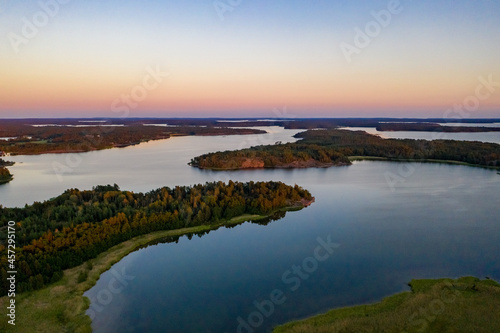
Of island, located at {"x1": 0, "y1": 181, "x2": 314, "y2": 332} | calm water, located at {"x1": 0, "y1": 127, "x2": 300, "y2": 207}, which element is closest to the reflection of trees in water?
island, located at {"x1": 0, "y1": 181, "x2": 314, "y2": 332}

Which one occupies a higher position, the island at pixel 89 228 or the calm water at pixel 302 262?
the island at pixel 89 228

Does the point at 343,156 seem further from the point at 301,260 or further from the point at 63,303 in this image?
the point at 63,303

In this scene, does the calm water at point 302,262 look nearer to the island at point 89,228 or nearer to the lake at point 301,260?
the lake at point 301,260

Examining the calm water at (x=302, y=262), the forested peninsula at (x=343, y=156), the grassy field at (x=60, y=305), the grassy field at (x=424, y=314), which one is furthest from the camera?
the forested peninsula at (x=343, y=156)

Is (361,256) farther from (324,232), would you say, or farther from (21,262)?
(21,262)

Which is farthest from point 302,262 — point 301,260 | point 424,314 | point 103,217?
point 103,217

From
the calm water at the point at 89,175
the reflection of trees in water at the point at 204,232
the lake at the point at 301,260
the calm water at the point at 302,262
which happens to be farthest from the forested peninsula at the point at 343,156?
the reflection of trees in water at the point at 204,232

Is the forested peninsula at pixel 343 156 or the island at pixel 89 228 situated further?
the forested peninsula at pixel 343 156

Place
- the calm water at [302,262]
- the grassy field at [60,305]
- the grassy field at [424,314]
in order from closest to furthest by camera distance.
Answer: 1. the grassy field at [424,314]
2. the grassy field at [60,305]
3. the calm water at [302,262]
